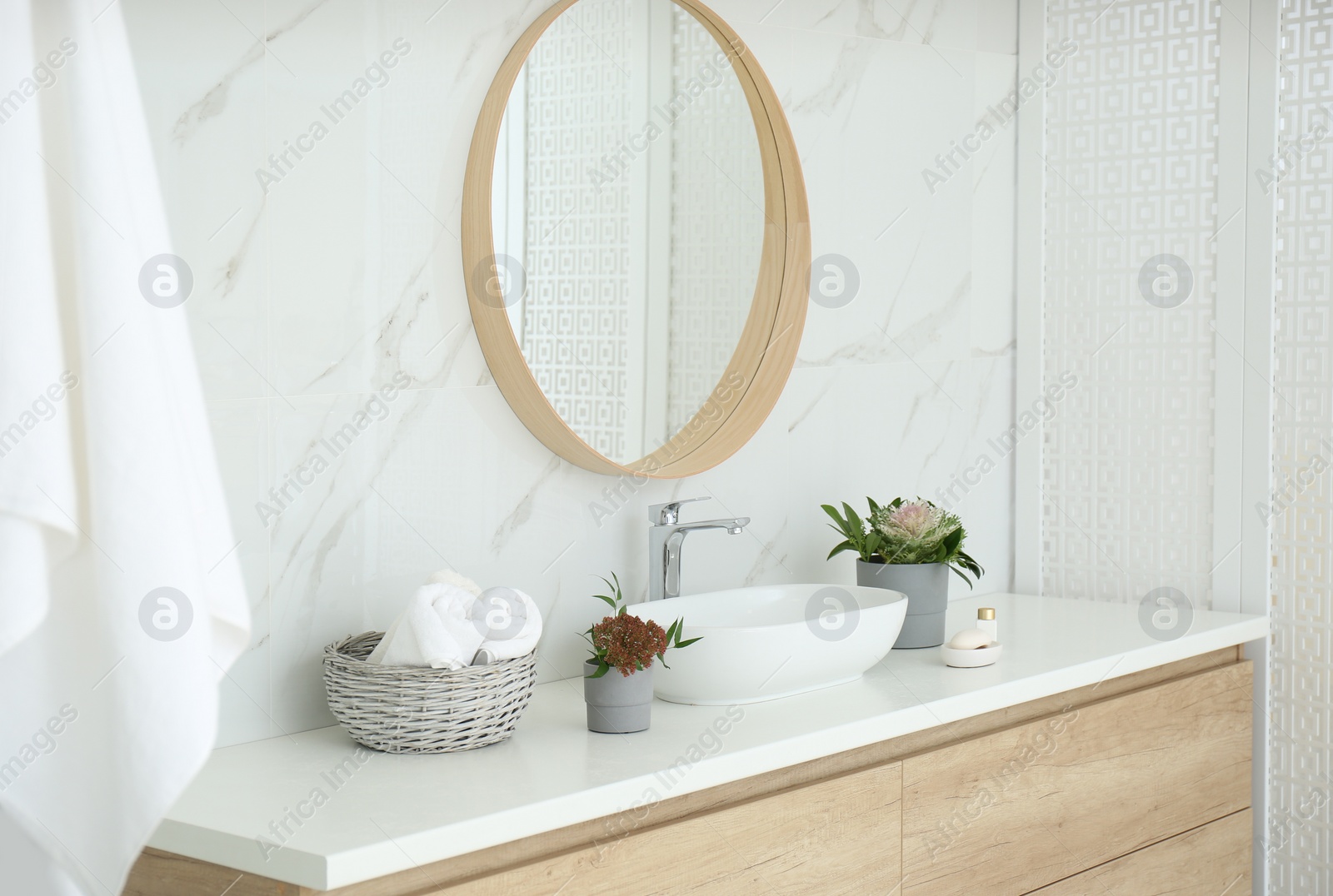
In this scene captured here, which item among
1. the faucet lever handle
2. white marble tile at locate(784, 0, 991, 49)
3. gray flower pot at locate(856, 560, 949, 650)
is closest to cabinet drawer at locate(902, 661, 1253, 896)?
gray flower pot at locate(856, 560, 949, 650)

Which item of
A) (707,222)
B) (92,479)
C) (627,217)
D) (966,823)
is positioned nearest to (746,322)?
(707,222)

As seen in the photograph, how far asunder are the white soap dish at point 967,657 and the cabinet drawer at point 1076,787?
12 centimetres

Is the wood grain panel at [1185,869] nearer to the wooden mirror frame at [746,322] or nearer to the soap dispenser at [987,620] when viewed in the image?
the soap dispenser at [987,620]

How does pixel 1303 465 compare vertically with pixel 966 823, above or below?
above

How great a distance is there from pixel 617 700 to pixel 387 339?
54cm

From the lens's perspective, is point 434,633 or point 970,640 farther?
point 970,640

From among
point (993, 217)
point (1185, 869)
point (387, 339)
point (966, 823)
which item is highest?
point (993, 217)

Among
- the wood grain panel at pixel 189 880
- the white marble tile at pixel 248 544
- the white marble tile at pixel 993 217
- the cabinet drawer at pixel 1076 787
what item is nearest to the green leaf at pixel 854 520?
the cabinet drawer at pixel 1076 787

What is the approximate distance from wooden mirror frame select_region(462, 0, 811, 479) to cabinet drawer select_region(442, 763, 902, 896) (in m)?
0.56

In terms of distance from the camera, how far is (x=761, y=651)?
67.2 inches

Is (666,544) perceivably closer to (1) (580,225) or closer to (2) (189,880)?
(1) (580,225)

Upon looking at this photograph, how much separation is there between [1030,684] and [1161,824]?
0.46 metres

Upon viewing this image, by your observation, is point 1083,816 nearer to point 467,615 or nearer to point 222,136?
point 467,615

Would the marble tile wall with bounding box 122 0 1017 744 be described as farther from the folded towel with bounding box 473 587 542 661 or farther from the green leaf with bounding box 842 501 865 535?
the folded towel with bounding box 473 587 542 661
